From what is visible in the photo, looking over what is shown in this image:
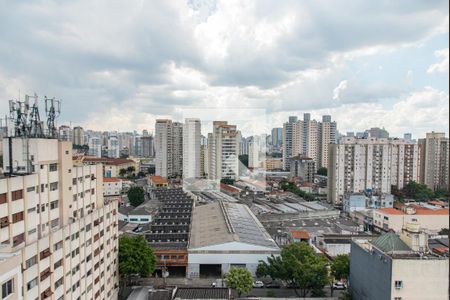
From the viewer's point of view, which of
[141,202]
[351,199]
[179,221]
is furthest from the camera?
[141,202]

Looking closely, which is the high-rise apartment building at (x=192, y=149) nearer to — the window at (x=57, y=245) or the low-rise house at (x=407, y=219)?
the low-rise house at (x=407, y=219)

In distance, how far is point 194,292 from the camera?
5996mm

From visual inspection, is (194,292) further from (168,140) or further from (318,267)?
(168,140)

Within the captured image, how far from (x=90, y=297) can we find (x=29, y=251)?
69.9 inches

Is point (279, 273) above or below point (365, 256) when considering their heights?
below

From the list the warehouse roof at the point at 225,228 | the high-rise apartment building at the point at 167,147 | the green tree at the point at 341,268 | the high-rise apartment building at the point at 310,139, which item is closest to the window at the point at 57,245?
the warehouse roof at the point at 225,228

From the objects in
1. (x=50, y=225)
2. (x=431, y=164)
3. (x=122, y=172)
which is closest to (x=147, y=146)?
(x=122, y=172)

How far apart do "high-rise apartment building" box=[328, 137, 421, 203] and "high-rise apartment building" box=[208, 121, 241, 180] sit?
15.6 feet

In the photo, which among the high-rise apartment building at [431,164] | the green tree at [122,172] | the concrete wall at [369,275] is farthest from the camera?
the green tree at [122,172]

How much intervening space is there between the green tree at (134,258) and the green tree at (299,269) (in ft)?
6.99

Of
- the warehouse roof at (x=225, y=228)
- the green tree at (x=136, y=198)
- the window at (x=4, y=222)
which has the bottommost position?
the green tree at (x=136, y=198)

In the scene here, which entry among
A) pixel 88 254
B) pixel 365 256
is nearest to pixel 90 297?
pixel 88 254

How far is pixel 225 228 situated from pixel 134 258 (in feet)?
8.38

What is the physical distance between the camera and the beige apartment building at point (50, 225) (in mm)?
3533
